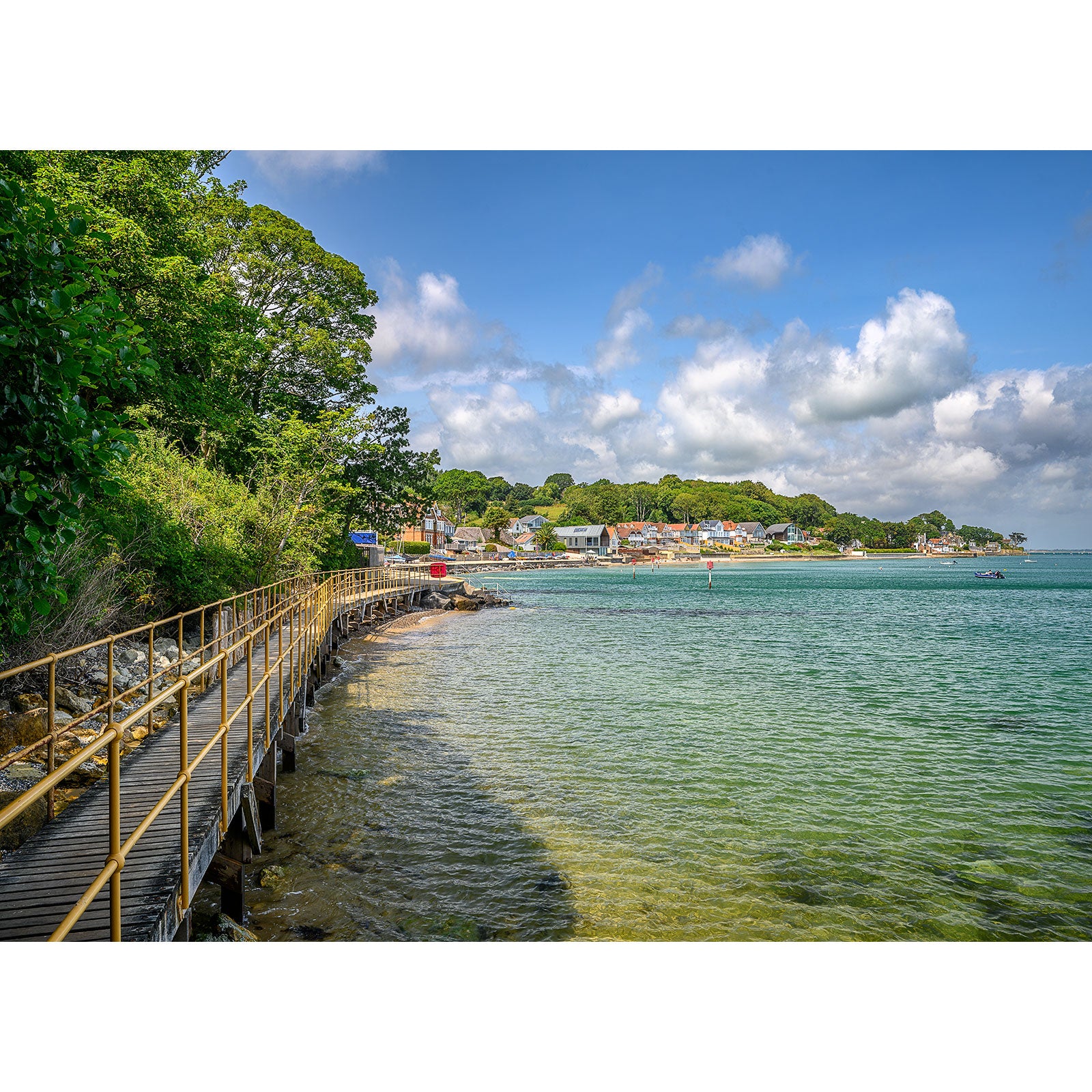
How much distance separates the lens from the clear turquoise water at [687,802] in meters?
6.02

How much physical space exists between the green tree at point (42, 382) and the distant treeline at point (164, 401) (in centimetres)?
1

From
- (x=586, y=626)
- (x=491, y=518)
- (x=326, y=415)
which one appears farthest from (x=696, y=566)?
(x=326, y=415)

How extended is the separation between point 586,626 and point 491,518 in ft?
312

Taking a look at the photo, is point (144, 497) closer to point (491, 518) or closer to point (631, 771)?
point (631, 771)

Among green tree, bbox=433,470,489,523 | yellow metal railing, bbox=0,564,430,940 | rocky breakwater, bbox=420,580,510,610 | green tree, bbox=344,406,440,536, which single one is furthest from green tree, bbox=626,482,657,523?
yellow metal railing, bbox=0,564,430,940

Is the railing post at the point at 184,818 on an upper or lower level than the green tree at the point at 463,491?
lower

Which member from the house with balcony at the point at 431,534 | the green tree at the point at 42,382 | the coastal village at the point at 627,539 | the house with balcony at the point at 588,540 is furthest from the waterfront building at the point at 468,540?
the green tree at the point at 42,382

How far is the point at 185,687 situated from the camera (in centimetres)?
431

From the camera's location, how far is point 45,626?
9156mm

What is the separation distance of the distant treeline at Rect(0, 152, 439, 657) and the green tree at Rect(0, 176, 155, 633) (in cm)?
1

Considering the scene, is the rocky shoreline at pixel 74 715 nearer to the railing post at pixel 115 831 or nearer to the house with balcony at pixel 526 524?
the railing post at pixel 115 831

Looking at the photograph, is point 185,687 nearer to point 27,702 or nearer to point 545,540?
point 27,702

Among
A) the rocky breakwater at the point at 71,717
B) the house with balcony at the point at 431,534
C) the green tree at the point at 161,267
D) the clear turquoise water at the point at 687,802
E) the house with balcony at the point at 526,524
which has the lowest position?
the clear turquoise water at the point at 687,802

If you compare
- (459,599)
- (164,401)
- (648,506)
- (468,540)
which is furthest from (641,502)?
(164,401)
